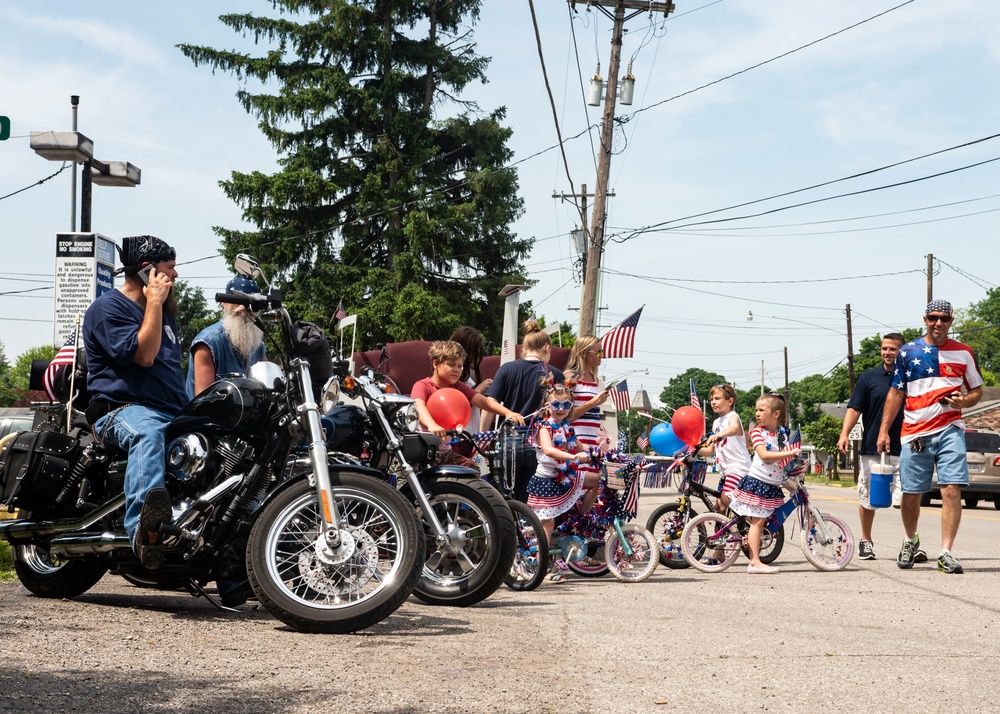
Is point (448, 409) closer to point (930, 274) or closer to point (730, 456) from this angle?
point (730, 456)

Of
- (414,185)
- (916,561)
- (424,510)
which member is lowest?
(916,561)

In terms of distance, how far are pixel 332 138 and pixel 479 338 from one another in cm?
2804

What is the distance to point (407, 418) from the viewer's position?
5527 mm

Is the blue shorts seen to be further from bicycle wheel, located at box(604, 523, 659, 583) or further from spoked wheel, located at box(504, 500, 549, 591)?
spoked wheel, located at box(504, 500, 549, 591)

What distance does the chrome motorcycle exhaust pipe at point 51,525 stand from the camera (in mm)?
5332

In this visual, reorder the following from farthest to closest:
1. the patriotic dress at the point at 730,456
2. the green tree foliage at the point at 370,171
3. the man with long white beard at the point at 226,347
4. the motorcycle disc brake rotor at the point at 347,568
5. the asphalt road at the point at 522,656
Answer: the green tree foliage at the point at 370,171 < the patriotic dress at the point at 730,456 < the man with long white beard at the point at 226,347 < the motorcycle disc brake rotor at the point at 347,568 < the asphalt road at the point at 522,656

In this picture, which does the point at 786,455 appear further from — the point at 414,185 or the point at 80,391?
the point at 414,185

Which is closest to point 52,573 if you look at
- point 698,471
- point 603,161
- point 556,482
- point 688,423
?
point 556,482

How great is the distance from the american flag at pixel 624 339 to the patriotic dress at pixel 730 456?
12645mm

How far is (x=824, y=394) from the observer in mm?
132375

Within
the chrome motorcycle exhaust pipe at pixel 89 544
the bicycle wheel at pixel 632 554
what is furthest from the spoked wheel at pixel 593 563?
the chrome motorcycle exhaust pipe at pixel 89 544

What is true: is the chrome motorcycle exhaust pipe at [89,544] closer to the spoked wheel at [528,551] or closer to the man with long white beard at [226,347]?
the man with long white beard at [226,347]

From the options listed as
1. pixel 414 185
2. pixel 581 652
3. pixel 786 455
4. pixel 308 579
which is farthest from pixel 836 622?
pixel 414 185

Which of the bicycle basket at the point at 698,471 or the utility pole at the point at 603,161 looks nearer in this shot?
the bicycle basket at the point at 698,471
